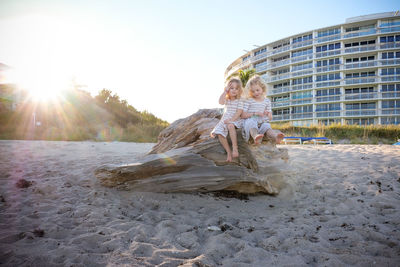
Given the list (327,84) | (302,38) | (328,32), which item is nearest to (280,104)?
(327,84)

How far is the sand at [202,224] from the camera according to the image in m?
1.99

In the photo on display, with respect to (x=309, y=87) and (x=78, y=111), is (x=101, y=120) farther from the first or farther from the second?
(x=309, y=87)

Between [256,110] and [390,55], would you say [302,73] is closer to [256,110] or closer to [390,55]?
[390,55]

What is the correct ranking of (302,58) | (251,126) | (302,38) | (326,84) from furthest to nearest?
(302,38) < (302,58) < (326,84) < (251,126)

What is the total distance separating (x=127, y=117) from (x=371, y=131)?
2051 centimetres

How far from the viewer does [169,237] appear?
7.96ft

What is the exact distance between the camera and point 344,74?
3406 centimetres

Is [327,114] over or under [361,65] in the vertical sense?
under

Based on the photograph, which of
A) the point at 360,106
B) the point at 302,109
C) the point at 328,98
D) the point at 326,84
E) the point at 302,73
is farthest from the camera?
the point at 302,109

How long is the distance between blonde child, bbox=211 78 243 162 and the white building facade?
33665 millimetres

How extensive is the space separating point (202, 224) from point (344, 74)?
133 ft

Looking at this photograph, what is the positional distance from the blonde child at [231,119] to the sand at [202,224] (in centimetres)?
95

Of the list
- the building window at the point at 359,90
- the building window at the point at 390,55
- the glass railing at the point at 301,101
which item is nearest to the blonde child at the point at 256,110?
the glass railing at the point at 301,101

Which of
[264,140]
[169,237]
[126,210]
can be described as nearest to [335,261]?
[169,237]
